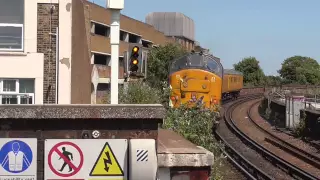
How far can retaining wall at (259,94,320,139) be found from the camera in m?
22.5

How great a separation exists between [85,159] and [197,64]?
57.9 feet

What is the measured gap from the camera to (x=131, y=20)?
62.9 m

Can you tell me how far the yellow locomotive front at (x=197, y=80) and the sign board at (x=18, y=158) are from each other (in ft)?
52.2

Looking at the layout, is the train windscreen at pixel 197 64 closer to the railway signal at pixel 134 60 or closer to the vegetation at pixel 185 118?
the vegetation at pixel 185 118

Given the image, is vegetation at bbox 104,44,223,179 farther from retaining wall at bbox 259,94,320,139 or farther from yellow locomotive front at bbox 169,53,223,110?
retaining wall at bbox 259,94,320,139

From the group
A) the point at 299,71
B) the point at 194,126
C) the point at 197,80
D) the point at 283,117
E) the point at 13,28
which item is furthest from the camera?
the point at 299,71

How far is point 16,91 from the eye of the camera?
14.6 m

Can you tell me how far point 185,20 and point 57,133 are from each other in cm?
9877

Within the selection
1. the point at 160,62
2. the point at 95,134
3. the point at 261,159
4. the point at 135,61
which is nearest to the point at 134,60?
the point at 135,61

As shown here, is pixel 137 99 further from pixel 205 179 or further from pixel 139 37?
pixel 139 37

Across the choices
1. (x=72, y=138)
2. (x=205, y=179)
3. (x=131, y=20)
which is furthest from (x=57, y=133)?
(x=131, y=20)

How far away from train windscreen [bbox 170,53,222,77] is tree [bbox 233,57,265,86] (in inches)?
3209

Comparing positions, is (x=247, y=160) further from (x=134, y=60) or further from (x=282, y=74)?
(x=282, y=74)

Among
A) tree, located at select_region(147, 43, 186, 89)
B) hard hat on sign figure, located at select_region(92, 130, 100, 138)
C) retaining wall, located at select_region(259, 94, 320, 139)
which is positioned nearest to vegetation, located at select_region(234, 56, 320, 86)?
tree, located at select_region(147, 43, 186, 89)
